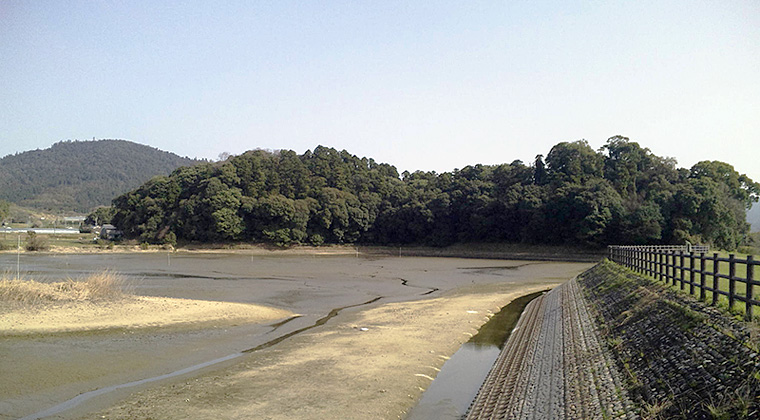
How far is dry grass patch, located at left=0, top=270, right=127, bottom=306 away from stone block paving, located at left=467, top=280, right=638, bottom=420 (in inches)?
648

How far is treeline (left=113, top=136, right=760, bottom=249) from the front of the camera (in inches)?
2739

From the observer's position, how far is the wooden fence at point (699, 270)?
930 cm

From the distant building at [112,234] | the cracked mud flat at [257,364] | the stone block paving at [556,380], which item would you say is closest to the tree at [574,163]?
the cracked mud flat at [257,364]

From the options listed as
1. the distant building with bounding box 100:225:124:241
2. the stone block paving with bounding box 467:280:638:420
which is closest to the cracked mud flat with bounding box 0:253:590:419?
the stone block paving with bounding box 467:280:638:420

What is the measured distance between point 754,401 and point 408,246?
3495 inches

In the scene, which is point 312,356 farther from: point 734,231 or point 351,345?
point 734,231

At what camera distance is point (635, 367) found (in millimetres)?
9625

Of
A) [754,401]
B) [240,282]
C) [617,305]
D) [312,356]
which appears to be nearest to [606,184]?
[240,282]

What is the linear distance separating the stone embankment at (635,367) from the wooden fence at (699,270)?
44 centimetres

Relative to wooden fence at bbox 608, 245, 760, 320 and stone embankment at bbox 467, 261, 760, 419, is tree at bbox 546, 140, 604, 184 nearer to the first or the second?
wooden fence at bbox 608, 245, 760, 320

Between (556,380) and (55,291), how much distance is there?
19.2m

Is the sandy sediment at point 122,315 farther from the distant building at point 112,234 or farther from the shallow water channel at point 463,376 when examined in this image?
the distant building at point 112,234

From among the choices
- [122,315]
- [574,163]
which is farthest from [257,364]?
[574,163]

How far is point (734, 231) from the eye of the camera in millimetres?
67188
